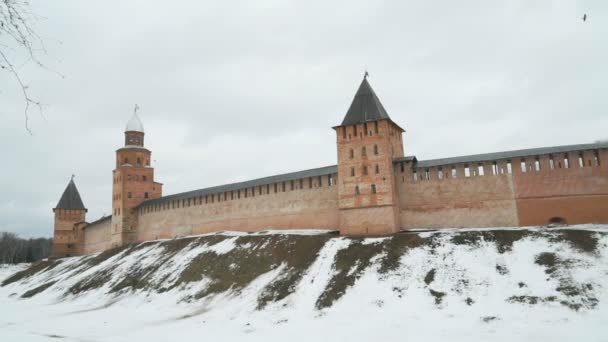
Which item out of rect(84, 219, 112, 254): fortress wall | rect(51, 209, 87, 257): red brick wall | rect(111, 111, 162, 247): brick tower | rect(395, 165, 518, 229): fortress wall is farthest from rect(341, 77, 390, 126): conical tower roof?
rect(51, 209, 87, 257): red brick wall

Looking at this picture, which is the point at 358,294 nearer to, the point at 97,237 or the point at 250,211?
the point at 250,211

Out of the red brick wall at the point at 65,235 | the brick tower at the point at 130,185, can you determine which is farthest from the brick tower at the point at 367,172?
the red brick wall at the point at 65,235

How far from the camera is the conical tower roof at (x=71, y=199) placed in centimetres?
6129

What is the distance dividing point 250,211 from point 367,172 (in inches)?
434

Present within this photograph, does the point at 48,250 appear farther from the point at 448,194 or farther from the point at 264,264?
the point at 448,194

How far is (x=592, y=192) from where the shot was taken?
23.8 m

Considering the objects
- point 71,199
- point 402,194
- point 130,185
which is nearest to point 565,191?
point 402,194

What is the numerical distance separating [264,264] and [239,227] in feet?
32.8

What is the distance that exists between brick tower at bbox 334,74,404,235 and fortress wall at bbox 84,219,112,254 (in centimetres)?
3257

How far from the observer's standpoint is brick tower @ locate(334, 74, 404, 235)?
2778 centimetres

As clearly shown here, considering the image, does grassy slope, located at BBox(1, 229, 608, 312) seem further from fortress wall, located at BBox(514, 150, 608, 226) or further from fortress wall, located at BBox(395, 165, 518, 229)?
fortress wall, located at BBox(514, 150, 608, 226)

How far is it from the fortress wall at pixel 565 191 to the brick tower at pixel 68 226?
53.3 metres

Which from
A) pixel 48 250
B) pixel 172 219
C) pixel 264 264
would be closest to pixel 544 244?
pixel 264 264

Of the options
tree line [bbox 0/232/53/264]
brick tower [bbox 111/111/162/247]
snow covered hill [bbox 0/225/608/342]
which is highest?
brick tower [bbox 111/111/162/247]
